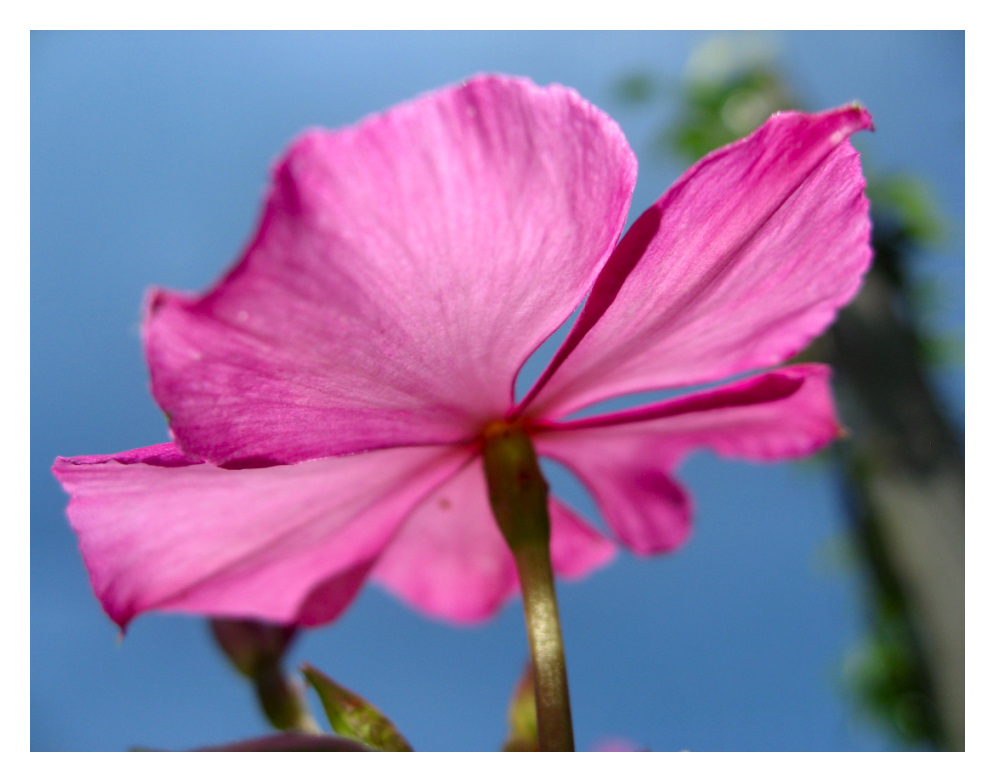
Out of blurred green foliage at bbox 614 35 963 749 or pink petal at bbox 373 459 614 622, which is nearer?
pink petal at bbox 373 459 614 622

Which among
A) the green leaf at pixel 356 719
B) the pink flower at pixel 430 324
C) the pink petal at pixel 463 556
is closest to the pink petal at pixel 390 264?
the pink flower at pixel 430 324

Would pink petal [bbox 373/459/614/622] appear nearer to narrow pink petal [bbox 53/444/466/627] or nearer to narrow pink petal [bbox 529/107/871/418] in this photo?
narrow pink petal [bbox 53/444/466/627]

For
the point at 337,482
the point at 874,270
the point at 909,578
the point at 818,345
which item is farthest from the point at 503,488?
the point at 874,270

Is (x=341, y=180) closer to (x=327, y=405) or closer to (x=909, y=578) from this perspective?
(x=327, y=405)

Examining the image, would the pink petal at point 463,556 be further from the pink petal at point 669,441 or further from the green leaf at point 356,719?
the green leaf at point 356,719

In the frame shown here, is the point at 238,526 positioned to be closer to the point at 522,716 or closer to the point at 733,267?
the point at 522,716

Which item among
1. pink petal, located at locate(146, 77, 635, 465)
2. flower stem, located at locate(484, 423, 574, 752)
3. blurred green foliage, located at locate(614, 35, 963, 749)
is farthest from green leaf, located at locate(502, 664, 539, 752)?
blurred green foliage, located at locate(614, 35, 963, 749)

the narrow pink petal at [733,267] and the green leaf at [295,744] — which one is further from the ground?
the narrow pink petal at [733,267]
